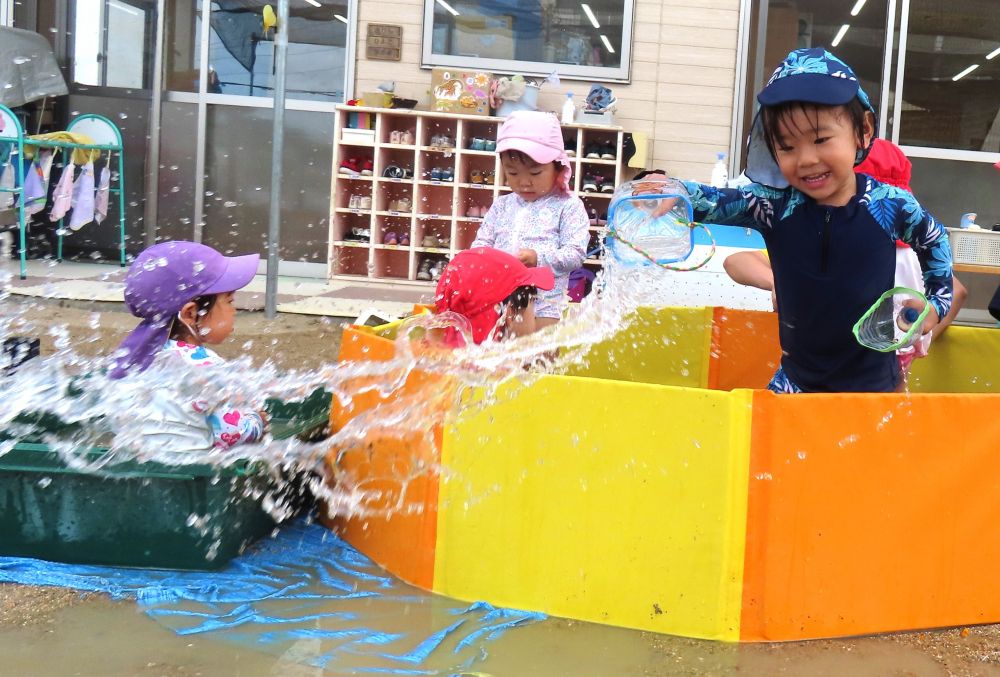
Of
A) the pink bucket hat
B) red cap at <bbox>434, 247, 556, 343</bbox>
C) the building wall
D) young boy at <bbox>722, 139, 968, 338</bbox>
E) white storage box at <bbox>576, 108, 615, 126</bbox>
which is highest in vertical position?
Result: the building wall

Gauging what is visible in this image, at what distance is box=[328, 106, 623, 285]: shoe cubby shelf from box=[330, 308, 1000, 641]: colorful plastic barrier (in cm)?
561

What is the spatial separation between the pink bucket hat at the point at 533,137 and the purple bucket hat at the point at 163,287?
1.49 m

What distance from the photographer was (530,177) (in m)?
4.28

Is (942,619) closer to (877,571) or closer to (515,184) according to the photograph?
(877,571)

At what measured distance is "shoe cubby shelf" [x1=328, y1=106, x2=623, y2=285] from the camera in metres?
8.39

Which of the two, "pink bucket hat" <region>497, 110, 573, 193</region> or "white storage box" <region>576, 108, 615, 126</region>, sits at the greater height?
"white storage box" <region>576, 108, 615, 126</region>

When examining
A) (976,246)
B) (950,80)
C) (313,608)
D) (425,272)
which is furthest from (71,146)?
(950,80)

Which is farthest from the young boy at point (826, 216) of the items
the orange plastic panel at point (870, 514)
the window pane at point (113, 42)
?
the window pane at point (113, 42)

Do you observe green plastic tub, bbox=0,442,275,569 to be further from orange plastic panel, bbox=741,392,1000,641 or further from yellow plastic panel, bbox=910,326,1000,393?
yellow plastic panel, bbox=910,326,1000,393

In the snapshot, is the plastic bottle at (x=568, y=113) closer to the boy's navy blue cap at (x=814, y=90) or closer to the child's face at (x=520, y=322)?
the child's face at (x=520, y=322)

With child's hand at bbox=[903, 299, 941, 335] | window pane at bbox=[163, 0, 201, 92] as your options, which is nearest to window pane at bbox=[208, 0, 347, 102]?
window pane at bbox=[163, 0, 201, 92]

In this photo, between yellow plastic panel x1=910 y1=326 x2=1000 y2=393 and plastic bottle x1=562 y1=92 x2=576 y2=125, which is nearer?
yellow plastic panel x1=910 y1=326 x2=1000 y2=393

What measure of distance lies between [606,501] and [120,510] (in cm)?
144

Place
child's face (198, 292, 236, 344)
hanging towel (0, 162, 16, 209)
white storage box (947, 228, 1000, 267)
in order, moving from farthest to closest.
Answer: hanging towel (0, 162, 16, 209)
white storage box (947, 228, 1000, 267)
child's face (198, 292, 236, 344)
